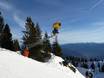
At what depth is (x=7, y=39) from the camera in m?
66.9

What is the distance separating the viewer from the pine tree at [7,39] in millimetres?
64875

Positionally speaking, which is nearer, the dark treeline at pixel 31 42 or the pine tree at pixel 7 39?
the dark treeline at pixel 31 42

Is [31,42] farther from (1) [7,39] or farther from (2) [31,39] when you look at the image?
(1) [7,39]

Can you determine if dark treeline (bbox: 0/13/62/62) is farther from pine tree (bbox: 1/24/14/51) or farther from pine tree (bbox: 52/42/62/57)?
pine tree (bbox: 52/42/62/57)

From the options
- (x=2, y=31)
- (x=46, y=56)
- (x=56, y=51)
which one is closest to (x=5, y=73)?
(x=46, y=56)

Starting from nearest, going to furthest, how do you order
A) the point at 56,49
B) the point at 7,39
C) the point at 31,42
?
1. the point at 31,42
2. the point at 7,39
3. the point at 56,49

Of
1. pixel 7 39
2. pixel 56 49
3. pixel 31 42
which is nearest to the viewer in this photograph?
pixel 31 42

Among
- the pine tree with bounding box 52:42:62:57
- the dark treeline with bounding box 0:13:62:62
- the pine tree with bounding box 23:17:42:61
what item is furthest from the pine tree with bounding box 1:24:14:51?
the pine tree with bounding box 52:42:62:57

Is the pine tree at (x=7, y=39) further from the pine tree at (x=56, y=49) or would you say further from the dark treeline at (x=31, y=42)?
the pine tree at (x=56, y=49)

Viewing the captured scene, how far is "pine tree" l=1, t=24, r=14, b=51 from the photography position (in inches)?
2554

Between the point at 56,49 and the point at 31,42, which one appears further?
the point at 56,49

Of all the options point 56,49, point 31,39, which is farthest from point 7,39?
point 56,49

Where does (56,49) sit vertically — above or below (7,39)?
below

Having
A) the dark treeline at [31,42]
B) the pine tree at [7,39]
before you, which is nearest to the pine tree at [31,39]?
the dark treeline at [31,42]
